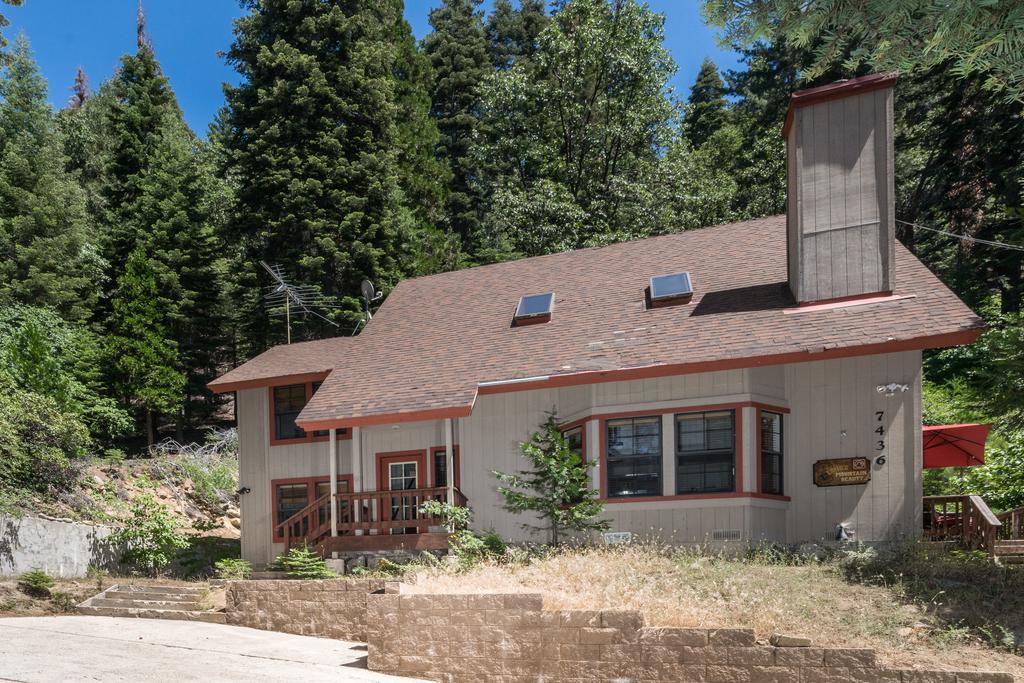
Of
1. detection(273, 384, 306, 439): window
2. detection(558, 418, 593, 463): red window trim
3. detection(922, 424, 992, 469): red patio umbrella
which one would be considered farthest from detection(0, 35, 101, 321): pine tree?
detection(922, 424, 992, 469): red patio umbrella

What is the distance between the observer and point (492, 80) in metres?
35.7

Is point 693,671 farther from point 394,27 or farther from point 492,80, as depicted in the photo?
point 394,27

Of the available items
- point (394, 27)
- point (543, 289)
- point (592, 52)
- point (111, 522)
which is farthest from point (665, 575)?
point (394, 27)

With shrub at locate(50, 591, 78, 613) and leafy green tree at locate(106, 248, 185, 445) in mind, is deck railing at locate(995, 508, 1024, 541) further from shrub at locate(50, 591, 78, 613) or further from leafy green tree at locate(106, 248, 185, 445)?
leafy green tree at locate(106, 248, 185, 445)

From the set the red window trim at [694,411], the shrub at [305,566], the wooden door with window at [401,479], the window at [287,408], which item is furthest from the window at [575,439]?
the window at [287,408]

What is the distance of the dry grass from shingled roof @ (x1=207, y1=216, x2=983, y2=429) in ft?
10.6

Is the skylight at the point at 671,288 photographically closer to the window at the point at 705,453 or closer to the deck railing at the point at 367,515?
the window at the point at 705,453

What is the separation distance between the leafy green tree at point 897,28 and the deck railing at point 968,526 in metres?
6.88

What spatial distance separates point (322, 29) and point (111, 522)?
2039 centimetres

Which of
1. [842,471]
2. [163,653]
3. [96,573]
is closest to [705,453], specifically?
[842,471]

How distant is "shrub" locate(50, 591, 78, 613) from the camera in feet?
57.5

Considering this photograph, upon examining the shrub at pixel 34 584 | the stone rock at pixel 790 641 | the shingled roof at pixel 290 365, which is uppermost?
the shingled roof at pixel 290 365

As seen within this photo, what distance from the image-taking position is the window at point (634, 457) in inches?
598

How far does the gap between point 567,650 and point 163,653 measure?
5.37m
